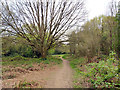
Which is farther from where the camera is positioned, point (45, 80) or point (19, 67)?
point (19, 67)

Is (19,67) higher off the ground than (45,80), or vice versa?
(19,67)

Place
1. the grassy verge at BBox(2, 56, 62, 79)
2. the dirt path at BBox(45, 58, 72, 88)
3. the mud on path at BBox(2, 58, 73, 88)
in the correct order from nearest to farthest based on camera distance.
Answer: the mud on path at BBox(2, 58, 73, 88)
the dirt path at BBox(45, 58, 72, 88)
the grassy verge at BBox(2, 56, 62, 79)

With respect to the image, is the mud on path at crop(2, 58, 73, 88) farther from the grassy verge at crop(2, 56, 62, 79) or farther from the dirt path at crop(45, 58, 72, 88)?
the grassy verge at crop(2, 56, 62, 79)

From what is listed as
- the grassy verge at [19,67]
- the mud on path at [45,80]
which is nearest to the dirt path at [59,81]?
the mud on path at [45,80]

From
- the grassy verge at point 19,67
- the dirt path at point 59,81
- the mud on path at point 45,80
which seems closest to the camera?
the mud on path at point 45,80

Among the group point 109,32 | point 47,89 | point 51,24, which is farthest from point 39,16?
point 47,89

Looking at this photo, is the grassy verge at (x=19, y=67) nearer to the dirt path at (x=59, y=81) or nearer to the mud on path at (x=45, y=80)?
the mud on path at (x=45, y=80)

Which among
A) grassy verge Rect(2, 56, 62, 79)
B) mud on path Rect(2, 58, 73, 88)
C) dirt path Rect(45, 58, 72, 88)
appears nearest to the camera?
mud on path Rect(2, 58, 73, 88)

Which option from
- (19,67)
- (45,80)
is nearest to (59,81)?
(45,80)

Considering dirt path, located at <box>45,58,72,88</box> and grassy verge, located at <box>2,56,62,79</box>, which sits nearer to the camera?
dirt path, located at <box>45,58,72,88</box>

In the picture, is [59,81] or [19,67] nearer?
[59,81]

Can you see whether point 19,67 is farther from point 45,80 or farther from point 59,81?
point 59,81

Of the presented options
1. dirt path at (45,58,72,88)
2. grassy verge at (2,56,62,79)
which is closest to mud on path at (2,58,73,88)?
dirt path at (45,58,72,88)

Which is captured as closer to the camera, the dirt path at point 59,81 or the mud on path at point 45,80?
the mud on path at point 45,80
